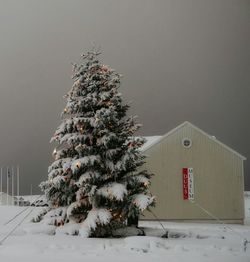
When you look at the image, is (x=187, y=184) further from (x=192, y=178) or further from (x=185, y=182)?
(x=192, y=178)

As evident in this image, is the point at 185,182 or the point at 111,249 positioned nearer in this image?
the point at 111,249

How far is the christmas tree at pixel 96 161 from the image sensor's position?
1541cm

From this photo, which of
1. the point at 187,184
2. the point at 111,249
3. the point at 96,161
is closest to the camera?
the point at 111,249

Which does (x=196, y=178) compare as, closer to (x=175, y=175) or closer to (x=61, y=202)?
(x=175, y=175)

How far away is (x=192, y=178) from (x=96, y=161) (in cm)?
1660

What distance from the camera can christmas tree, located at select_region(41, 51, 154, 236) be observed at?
15406mm

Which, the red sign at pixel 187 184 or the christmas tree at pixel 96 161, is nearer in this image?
the christmas tree at pixel 96 161

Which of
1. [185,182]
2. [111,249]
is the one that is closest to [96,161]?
[111,249]

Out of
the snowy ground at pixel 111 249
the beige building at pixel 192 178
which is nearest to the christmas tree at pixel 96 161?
the snowy ground at pixel 111 249

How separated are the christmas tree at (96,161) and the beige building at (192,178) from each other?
1471cm

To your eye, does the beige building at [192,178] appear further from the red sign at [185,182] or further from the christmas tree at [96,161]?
the christmas tree at [96,161]

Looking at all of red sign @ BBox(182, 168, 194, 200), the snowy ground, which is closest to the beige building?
red sign @ BBox(182, 168, 194, 200)

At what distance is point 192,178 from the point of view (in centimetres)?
3141

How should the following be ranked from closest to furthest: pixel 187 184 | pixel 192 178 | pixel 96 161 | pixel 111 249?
pixel 111 249
pixel 96 161
pixel 187 184
pixel 192 178
